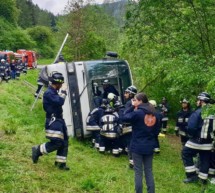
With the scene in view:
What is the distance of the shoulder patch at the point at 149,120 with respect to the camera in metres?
5.95

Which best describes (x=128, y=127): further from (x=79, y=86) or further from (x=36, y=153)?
(x=36, y=153)

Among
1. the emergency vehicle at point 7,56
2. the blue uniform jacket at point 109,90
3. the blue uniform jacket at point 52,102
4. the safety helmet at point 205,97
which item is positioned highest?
the emergency vehicle at point 7,56

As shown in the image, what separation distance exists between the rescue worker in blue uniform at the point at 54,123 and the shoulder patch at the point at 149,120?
1558 mm

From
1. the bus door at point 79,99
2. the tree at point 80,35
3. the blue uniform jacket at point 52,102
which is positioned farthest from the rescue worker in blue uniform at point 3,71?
the blue uniform jacket at point 52,102

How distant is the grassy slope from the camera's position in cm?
600

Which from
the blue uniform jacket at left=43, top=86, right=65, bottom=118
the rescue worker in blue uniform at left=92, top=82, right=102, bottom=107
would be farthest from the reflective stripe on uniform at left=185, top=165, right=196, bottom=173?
the rescue worker in blue uniform at left=92, top=82, right=102, bottom=107

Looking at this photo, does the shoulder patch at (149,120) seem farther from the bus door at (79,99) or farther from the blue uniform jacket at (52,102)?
the bus door at (79,99)

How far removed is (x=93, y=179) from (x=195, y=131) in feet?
6.89

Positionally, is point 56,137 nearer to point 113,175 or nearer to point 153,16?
point 113,175

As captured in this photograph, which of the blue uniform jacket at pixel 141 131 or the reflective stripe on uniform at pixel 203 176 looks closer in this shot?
the blue uniform jacket at pixel 141 131

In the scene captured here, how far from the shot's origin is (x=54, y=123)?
6.82 metres

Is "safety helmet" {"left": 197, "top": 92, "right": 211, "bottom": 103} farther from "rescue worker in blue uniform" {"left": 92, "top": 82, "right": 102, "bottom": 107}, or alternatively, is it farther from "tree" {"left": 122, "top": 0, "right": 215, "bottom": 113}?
"rescue worker in blue uniform" {"left": 92, "top": 82, "right": 102, "bottom": 107}

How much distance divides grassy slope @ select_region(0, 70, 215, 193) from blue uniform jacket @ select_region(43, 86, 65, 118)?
1002mm

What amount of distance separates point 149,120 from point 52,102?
1769 mm
